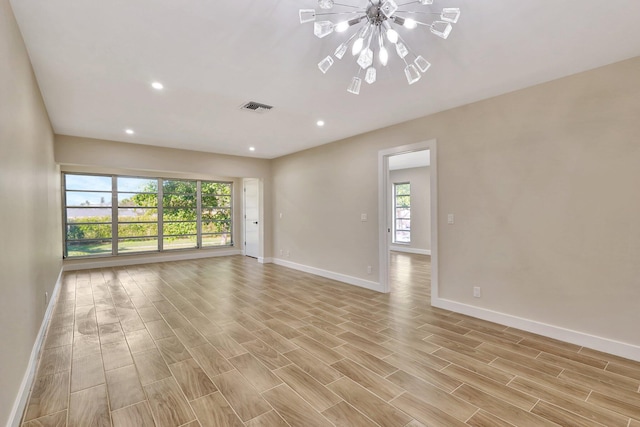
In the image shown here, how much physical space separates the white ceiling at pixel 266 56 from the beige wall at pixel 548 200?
25 centimetres

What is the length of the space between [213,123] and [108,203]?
434cm

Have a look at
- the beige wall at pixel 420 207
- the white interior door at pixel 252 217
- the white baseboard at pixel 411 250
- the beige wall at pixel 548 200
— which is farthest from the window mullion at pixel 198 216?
the beige wall at pixel 420 207

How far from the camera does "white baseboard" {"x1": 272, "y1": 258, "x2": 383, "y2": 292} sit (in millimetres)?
4705

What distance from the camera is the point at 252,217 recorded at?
26.3ft

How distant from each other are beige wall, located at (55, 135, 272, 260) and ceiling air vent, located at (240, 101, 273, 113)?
3047 mm

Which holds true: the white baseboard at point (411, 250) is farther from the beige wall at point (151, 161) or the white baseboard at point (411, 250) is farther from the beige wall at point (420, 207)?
the beige wall at point (151, 161)

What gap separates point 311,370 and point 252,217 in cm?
605

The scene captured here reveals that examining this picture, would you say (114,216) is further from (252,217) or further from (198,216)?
(252,217)

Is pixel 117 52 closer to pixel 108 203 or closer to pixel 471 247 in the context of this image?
pixel 471 247

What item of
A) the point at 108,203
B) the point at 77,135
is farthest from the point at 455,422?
the point at 108,203

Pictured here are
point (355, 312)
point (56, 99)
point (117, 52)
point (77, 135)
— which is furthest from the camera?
point (77, 135)

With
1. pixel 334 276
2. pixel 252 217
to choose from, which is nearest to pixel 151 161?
pixel 252 217

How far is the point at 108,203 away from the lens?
6.83m

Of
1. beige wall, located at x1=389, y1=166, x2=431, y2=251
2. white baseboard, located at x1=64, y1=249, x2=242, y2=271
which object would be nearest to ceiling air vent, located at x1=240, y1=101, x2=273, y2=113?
white baseboard, located at x1=64, y1=249, x2=242, y2=271
